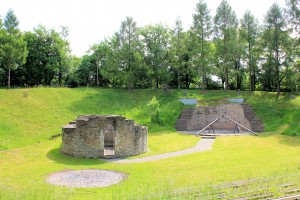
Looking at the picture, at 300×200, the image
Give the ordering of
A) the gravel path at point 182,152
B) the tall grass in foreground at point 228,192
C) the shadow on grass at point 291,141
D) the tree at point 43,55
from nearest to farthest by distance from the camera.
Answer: the tall grass in foreground at point 228,192, the gravel path at point 182,152, the shadow on grass at point 291,141, the tree at point 43,55

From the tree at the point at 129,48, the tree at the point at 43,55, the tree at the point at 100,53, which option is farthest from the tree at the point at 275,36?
the tree at the point at 43,55

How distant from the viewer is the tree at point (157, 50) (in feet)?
142

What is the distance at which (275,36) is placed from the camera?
3734 centimetres

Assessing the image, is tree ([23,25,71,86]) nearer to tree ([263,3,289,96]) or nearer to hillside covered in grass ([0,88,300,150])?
hillside covered in grass ([0,88,300,150])

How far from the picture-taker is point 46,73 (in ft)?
169

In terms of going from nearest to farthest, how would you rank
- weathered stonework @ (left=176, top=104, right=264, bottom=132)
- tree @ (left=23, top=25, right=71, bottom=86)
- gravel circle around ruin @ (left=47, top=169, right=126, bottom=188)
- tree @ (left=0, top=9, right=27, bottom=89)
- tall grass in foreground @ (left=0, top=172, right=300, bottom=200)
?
tall grass in foreground @ (left=0, top=172, right=300, bottom=200), gravel circle around ruin @ (left=47, top=169, right=126, bottom=188), weathered stonework @ (left=176, top=104, right=264, bottom=132), tree @ (left=0, top=9, right=27, bottom=89), tree @ (left=23, top=25, right=71, bottom=86)

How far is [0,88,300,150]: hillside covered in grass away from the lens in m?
27.4

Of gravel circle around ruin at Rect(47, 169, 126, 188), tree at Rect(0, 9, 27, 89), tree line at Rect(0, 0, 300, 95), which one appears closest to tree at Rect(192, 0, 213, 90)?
tree line at Rect(0, 0, 300, 95)

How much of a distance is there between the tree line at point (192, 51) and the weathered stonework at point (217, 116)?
7500mm

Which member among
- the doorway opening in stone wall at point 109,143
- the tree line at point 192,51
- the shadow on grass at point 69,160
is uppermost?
the tree line at point 192,51

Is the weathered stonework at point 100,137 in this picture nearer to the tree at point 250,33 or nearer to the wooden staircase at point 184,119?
the wooden staircase at point 184,119

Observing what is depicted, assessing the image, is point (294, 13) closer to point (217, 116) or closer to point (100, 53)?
point (217, 116)

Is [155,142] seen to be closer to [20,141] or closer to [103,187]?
[20,141]

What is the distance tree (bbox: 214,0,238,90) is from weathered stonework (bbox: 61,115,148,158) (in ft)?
77.5
